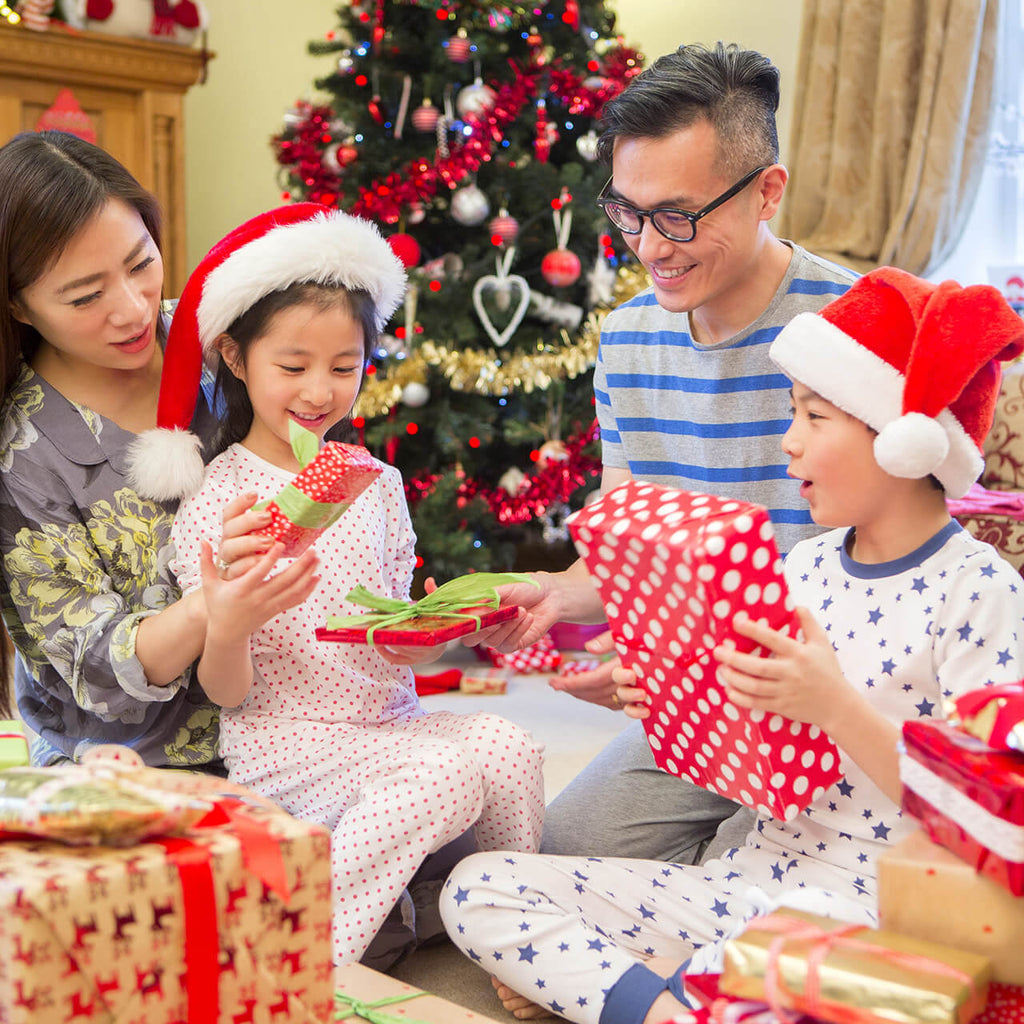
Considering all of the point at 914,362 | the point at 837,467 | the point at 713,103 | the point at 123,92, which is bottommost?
the point at 837,467

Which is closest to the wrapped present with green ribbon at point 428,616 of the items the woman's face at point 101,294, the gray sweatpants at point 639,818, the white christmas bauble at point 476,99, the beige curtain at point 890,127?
the gray sweatpants at point 639,818

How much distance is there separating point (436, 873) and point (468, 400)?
85.1 inches

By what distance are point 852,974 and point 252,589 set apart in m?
0.82

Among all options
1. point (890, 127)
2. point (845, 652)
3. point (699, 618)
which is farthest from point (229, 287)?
point (890, 127)

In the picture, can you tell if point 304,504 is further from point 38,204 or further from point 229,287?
point 38,204

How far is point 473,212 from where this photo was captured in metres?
3.55

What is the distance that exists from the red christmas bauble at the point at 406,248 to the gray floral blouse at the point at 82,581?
1899 millimetres

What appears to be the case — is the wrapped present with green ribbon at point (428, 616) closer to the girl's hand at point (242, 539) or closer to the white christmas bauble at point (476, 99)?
the girl's hand at point (242, 539)

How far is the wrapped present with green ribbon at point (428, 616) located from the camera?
1.48 metres

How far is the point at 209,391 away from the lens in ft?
6.10

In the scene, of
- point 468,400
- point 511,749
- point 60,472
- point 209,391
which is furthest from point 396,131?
point 511,749

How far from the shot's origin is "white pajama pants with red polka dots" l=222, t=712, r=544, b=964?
1.46 meters

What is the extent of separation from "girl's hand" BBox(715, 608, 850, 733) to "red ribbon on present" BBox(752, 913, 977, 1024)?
308mm

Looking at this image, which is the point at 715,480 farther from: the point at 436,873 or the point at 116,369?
Result: the point at 116,369
